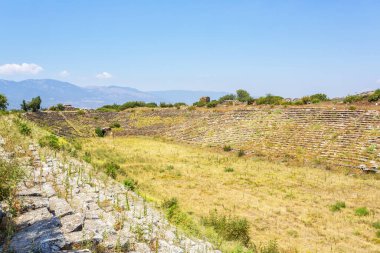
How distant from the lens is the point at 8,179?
896 cm

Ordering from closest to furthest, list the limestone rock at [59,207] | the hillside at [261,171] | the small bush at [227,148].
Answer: the limestone rock at [59,207] < the hillside at [261,171] < the small bush at [227,148]

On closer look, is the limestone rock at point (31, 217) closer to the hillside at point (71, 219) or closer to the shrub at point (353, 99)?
the hillside at point (71, 219)

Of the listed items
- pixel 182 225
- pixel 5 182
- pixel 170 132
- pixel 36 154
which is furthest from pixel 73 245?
pixel 170 132

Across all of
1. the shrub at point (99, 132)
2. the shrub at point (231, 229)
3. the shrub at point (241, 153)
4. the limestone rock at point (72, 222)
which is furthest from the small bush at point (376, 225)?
the shrub at point (99, 132)

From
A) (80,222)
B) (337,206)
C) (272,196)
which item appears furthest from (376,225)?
(80,222)

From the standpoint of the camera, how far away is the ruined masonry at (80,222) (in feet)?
21.6

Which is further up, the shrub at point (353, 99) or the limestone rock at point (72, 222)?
the shrub at point (353, 99)

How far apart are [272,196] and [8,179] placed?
15.8 m

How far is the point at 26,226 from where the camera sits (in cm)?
719

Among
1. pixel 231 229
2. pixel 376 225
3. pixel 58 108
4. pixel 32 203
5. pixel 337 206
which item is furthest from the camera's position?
pixel 58 108

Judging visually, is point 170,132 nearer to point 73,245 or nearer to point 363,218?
point 363,218

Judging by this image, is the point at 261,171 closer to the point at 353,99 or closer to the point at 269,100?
the point at 353,99

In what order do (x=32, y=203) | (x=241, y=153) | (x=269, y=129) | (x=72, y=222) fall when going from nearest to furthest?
(x=72, y=222) → (x=32, y=203) → (x=241, y=153) → (x=269, y=129)

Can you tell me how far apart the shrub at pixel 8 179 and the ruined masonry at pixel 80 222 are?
0.26m
